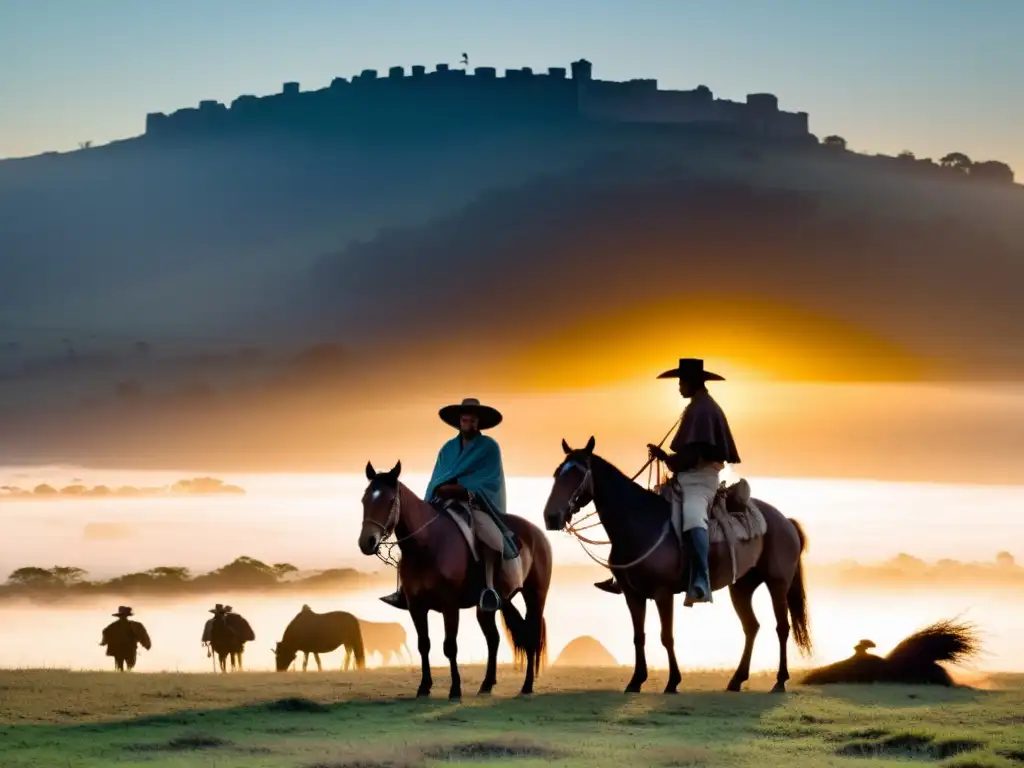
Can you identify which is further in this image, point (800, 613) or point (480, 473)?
point (800, 613)

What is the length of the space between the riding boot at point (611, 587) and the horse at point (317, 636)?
13.9 m

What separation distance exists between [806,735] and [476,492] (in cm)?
512

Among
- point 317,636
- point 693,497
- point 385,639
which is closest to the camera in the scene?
point 693,497

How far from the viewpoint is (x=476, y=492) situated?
1914cm

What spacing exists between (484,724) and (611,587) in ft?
11.6

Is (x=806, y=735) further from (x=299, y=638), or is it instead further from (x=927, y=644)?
(x=299, y=638)

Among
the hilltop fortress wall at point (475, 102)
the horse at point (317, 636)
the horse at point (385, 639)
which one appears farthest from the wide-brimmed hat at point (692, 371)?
the hilltop fortress wall at point (475, 102)

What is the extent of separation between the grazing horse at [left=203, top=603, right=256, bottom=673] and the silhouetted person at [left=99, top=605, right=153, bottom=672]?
2828 mm

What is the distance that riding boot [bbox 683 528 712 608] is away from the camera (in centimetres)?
1870

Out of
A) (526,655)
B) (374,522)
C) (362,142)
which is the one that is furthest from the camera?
(362,142)

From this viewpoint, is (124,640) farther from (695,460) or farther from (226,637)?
(695,460)

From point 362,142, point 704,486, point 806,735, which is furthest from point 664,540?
point 362,142

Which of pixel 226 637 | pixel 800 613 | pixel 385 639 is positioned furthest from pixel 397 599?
→ pixel 385 639

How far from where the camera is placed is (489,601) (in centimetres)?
1861
